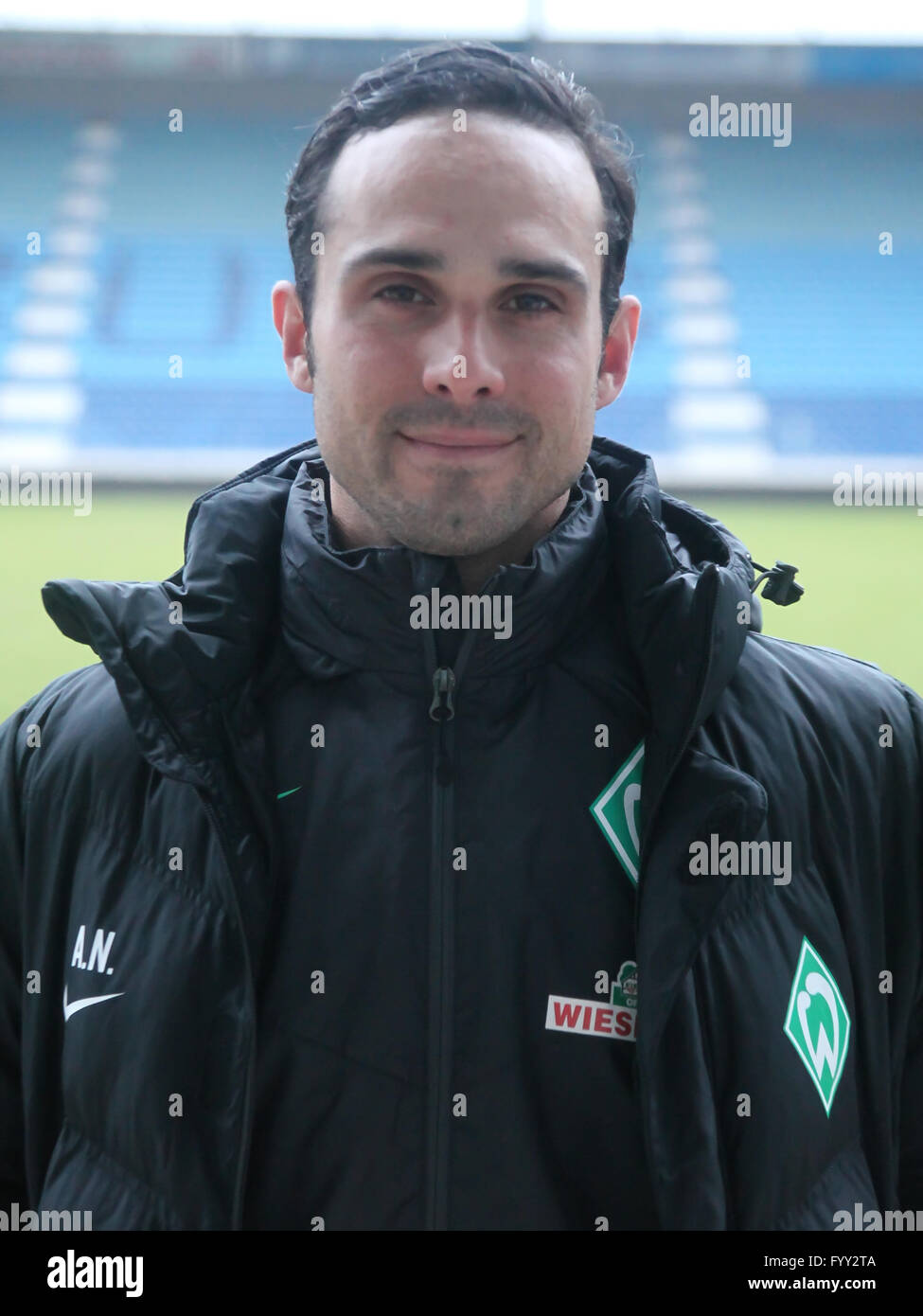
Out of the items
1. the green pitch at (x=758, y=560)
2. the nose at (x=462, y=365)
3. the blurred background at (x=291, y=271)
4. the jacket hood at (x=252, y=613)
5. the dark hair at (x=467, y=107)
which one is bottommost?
the jacket hood at (x=252, y=613)

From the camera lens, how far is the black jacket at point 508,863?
26.3 inches

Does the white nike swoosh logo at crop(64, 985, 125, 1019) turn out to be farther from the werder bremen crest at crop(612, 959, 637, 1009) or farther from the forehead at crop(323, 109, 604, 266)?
the forehead at crop(323, 109, 604, 266)

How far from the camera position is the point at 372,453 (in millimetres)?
739

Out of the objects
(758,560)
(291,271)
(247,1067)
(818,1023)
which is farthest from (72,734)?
(291,271)

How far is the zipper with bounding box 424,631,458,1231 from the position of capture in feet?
2.16

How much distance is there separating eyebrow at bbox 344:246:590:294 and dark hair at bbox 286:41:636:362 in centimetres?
7

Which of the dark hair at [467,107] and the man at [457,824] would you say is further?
the dark hair at [467,107]

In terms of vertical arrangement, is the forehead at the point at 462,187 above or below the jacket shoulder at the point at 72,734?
above

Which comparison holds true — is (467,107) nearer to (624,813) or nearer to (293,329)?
(293,329)

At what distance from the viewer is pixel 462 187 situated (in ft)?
2.39

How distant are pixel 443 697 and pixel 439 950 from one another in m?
0.14

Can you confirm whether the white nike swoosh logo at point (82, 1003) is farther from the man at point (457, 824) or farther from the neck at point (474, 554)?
the neck at point (474, 554)

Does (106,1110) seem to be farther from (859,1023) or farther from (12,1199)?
(859,1023)

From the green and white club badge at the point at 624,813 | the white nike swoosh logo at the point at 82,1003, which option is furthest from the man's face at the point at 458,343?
the white nike swoosh logo at the point at 82,1003
